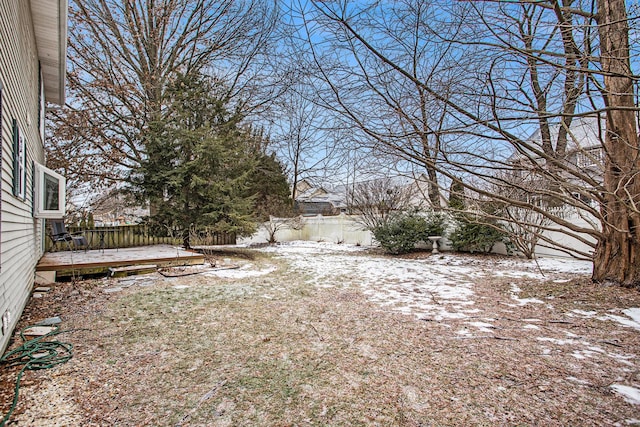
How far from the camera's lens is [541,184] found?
500 centimetres

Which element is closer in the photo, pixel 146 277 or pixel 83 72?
pixel 146 277

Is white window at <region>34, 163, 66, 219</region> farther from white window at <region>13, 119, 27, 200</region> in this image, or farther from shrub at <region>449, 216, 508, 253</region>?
shrub at <region>449, 216, 508, 253</region>

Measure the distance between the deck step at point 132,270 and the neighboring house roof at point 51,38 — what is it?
3742 millimetres

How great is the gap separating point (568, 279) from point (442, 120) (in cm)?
395

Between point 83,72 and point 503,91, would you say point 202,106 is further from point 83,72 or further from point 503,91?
point 503,91

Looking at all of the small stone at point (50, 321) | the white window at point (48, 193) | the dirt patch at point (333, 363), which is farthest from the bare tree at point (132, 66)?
the dirt patch at point (333, 363)

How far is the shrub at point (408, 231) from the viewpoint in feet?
31.3

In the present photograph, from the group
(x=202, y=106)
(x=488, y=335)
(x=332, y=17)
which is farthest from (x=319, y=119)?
(x=202, y=106)

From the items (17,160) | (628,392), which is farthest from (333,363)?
(17,160)

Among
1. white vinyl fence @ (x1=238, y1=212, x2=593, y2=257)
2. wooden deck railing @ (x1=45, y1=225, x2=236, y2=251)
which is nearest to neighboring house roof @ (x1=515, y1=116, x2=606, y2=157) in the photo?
white vinyl fence @ (x1=238, y1=212, x2=593, y2=257)

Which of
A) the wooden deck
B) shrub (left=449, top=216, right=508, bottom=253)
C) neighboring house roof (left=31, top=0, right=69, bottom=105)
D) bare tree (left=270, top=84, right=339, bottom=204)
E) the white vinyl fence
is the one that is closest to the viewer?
neighboring house roof (left=31, top=0, right=69, bottom=105)

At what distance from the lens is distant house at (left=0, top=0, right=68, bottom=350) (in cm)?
277

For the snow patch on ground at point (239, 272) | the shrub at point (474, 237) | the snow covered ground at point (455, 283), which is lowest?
the snow covered ground at point (455, 283)

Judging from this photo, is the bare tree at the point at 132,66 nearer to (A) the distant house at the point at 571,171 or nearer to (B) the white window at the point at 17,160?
(B) the white window at the point at 17,160
